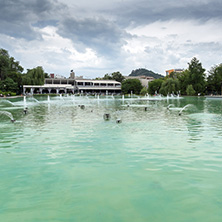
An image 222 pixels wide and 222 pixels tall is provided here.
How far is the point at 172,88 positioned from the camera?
217 feet

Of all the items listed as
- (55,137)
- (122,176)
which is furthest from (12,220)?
(55,137)

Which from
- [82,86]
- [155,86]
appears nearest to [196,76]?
[155,86]

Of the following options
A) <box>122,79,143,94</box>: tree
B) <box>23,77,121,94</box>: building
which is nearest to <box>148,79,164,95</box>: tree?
<box>122,79,143,94</box>: tree

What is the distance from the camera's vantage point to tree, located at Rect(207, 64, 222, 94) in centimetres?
7175

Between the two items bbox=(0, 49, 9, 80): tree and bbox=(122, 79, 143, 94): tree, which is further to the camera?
bbox=(122, 79, 143, 94): tree

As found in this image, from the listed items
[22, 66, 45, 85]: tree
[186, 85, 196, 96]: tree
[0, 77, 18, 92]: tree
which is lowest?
[186, 85, 196, 96]: tree

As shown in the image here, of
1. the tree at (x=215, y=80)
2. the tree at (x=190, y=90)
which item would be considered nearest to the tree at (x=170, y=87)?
the tree at (x=190, y=90)

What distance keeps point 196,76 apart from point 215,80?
9.15 metres

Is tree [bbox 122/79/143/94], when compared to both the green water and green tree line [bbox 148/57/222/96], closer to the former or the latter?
green tree line [bbox 148/57/222/96]

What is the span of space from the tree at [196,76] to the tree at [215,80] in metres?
5.79

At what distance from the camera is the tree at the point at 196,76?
223ft

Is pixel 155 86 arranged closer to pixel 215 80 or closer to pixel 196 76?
pixel 196 76

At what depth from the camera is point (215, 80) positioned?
239 ft

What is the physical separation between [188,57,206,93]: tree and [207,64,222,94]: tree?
19.0 ft
